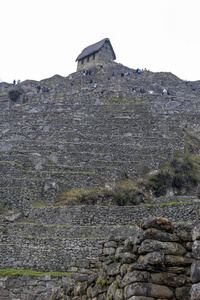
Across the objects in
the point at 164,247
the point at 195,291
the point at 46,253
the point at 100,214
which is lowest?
the point at 46,253

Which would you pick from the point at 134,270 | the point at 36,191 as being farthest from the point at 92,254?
the point at 134,270

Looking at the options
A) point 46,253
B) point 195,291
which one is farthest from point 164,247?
point 46,253

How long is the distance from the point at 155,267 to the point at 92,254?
11.4 metres

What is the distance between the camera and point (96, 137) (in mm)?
32250

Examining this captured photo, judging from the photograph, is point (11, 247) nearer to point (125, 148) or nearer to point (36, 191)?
point (36, 191)

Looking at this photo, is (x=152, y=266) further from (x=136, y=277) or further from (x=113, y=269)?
(x=113, y=269)

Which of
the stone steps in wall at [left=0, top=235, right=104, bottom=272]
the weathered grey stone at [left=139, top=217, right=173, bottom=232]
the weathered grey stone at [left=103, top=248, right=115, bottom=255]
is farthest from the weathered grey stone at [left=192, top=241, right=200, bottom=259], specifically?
the stone steps in wall at [left=0, top=235, right=104, bottom=272]

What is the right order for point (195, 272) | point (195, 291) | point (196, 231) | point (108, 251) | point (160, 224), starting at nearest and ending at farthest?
point (195, 291) → point (195, 272) → point (196, 231) → point (160, 224) → point (108, 251)

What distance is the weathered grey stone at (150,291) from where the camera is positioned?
6.40 m

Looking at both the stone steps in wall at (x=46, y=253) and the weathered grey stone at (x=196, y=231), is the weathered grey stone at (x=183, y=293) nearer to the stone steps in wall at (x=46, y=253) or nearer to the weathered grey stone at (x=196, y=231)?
the weathered grey stone at (x=196, y=231)

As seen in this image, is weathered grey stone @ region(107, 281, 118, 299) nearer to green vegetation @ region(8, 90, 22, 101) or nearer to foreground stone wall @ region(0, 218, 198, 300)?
foreground stone wall @ region(0, 218, 198, 300)

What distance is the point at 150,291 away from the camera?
641 cm

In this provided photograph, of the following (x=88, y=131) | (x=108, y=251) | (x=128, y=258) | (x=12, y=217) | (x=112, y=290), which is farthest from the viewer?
(x=88, y=131)

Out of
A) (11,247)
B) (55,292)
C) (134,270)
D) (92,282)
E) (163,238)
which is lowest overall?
(11,247)
